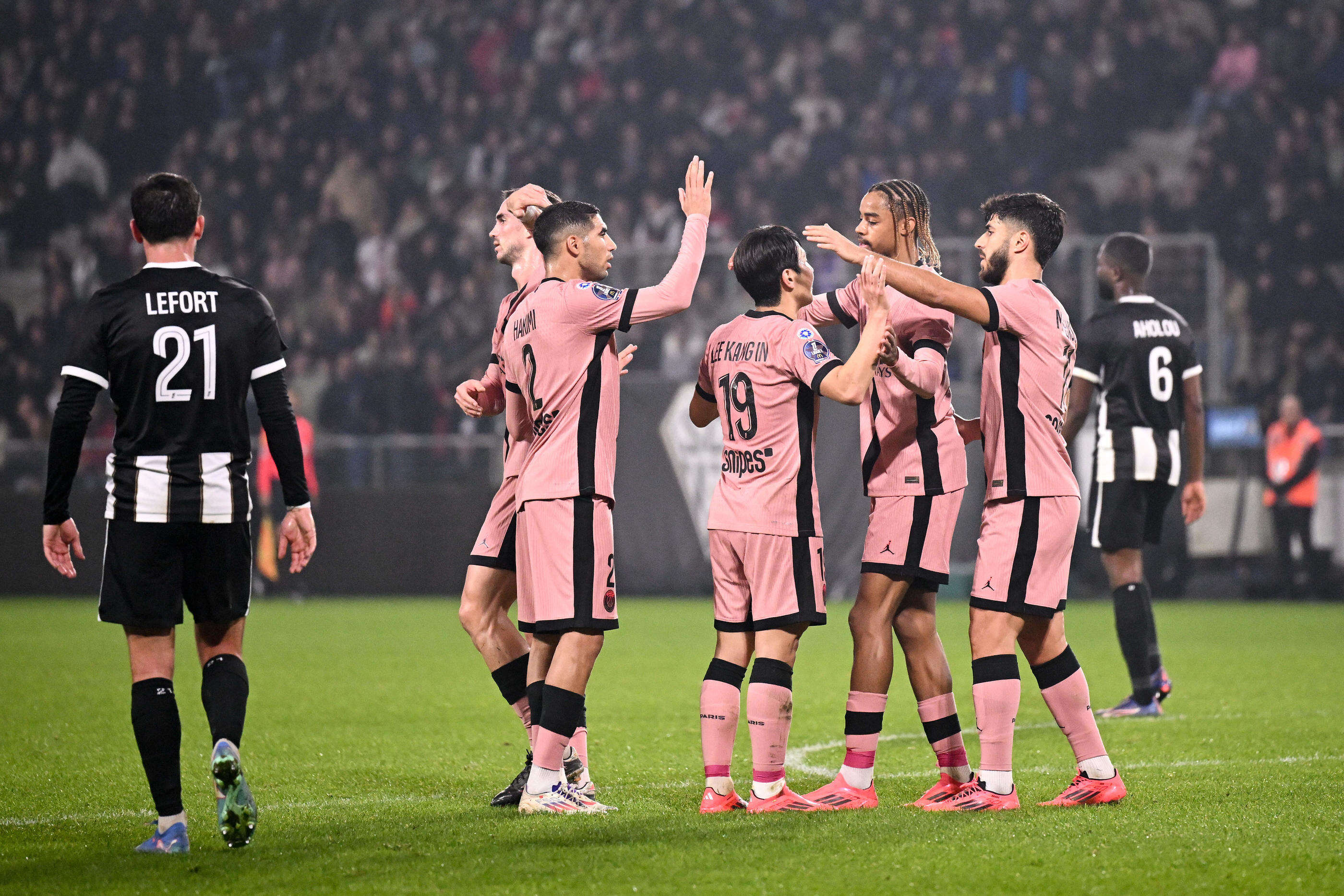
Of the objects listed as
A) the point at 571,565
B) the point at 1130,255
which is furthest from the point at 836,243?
the point at 1130,255

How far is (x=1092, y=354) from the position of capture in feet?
25.2

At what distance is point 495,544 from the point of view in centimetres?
547

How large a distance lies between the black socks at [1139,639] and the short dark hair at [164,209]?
4972 millimetres

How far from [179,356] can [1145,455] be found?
5095mm

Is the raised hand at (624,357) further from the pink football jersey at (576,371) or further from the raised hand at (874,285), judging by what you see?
the raised hand at (874,285)

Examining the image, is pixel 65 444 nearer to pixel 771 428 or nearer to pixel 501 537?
pixel 501 537

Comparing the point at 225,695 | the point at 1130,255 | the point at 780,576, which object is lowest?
the point at 225,695

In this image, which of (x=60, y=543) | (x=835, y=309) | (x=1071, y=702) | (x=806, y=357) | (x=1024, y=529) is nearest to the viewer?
(x=60, y=543)

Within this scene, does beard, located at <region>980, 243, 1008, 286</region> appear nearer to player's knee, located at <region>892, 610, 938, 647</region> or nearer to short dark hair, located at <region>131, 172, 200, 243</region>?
player's knee, located at <region>892, 610, 938, 647</region>

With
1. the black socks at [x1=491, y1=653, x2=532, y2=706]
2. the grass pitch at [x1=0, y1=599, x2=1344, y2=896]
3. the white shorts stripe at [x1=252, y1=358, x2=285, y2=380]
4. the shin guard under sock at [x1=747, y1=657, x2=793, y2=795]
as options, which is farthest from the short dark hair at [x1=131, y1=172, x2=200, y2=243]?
the shin guard under sock at [x1=747, y1=657, x2=793, y2=795]

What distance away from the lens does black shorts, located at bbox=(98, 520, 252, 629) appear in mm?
4332

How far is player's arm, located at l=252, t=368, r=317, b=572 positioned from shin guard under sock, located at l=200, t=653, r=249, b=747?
387 mm

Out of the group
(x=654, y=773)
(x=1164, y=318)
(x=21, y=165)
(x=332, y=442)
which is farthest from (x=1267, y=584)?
(x=21, y=165)

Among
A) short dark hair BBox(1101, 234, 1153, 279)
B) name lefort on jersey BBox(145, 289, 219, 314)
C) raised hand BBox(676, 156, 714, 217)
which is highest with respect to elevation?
short dark hair BBox(1101, 234, 1153, 279)
